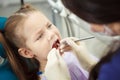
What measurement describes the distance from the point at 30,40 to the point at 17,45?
105 mm

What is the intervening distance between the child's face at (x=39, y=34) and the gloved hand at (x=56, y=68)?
0.37 ft

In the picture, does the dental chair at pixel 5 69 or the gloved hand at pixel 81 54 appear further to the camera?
the dental chair at pixel 5 69

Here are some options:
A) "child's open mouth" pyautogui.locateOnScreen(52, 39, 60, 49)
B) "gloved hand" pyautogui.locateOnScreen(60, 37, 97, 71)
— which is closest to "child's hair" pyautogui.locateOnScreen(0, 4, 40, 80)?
"child's open mouth" pyautogui.locateOnScreen(52, 39, 60, 49)

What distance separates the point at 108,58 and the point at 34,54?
0.67m

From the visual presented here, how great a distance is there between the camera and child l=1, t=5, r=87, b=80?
1225 mm

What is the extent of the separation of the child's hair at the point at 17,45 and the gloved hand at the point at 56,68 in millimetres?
223

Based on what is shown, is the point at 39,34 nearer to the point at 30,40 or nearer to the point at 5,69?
the point at 30,40

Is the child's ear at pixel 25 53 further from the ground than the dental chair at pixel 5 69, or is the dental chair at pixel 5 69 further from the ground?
the child's ear at pixel 25 53

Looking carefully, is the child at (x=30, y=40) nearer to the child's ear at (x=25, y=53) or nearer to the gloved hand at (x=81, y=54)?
the child's ear at (x=25, y=53)

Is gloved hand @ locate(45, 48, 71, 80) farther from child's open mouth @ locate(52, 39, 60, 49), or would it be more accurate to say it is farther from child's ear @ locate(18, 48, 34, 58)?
child's ear @ locate(18, 48, 34, 58)

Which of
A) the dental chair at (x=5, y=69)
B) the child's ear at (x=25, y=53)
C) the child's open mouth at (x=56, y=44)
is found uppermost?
the child's open mouth at (x=56, y=44)

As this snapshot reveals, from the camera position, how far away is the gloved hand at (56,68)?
3.54 ft

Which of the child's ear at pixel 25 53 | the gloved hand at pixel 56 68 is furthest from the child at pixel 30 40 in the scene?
the gloved hand at pixel 56 68

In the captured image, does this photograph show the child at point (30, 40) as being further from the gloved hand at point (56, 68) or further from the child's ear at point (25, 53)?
the gloved hand at point (56, 68)
